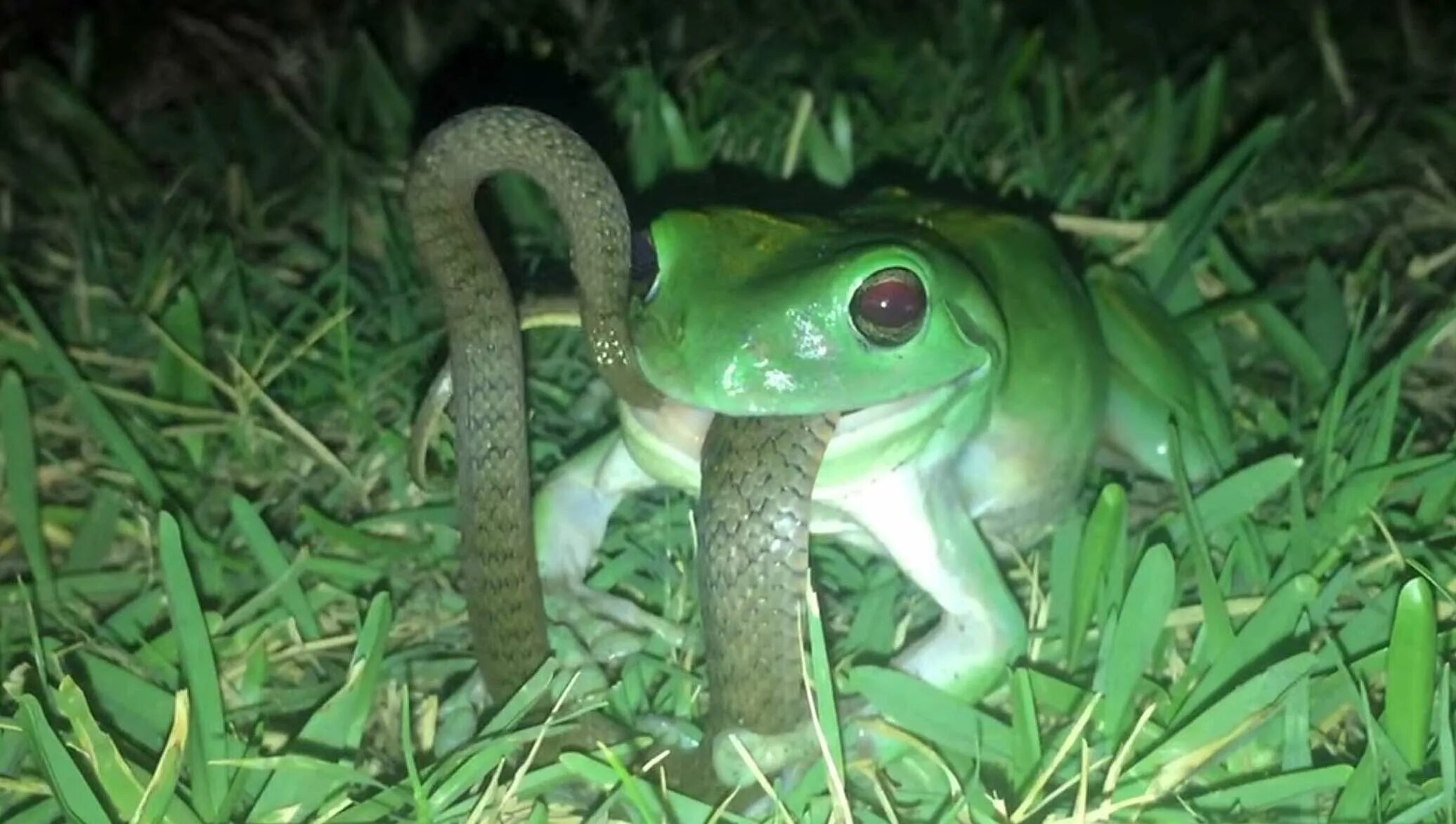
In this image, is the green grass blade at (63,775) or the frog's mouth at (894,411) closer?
the green grass blade at (63,775)

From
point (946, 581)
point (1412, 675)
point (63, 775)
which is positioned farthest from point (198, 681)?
point (1412, 675)

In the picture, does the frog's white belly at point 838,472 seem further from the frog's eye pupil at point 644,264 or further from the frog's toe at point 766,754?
the frog's toe at point 766,754

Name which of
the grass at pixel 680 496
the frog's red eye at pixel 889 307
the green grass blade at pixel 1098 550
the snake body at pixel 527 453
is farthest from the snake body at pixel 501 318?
the green grass blade at pixel 1098 550

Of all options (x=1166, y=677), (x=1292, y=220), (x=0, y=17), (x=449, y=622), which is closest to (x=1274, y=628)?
(x=1166, y=677)

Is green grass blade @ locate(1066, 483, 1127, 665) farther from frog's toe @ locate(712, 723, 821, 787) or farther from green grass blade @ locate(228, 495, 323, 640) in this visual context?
green grass blade @ locate(228, 495, 323, 640)

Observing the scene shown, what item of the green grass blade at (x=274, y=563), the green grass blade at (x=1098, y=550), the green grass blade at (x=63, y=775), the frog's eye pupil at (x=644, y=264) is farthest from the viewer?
the green grass blade at (x=274, y=563)

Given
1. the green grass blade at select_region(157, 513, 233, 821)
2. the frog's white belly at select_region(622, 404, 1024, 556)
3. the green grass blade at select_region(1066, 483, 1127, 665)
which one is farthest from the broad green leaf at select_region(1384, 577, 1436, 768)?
the green grass blade at select_region(157, 513, 233, 821)

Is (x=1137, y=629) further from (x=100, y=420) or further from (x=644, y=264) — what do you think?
(x=100, y=420)
